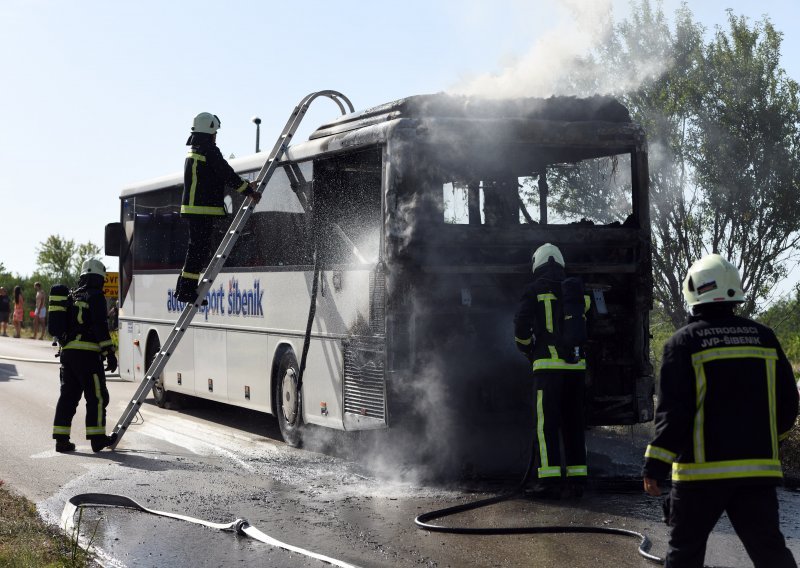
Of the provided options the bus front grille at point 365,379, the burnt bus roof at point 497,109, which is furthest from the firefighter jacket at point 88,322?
the burnt bus roof at point 497,109

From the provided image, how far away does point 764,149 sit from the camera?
18.6 m

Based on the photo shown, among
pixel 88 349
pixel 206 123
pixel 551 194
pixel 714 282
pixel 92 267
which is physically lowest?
pixel 88 349

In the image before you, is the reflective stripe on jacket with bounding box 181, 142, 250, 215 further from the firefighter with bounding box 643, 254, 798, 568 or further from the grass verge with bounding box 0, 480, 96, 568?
the firefighter with bounding box 643, 254, 798, 568

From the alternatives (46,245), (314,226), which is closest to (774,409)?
(314,226)

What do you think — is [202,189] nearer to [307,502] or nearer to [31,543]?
[307,502]

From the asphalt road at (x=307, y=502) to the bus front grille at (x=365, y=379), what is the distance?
0.41 m

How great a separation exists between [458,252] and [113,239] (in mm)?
8947

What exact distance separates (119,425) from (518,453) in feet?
14.1

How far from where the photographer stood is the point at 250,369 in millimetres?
13141

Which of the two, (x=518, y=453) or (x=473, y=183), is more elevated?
(x=473, y=183)

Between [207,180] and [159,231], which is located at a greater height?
[207,180]

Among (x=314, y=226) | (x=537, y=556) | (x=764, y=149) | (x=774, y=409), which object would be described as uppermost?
(x=764, y=149)

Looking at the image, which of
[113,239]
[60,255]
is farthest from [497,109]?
[60,255]

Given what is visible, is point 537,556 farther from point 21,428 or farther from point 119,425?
point 21,428
